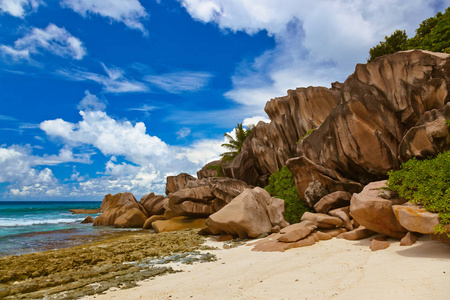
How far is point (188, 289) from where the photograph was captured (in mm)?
6324

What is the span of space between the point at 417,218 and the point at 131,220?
27060mm

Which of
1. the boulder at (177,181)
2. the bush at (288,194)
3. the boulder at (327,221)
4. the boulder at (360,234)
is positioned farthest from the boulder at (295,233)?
the boulder at (177,181)

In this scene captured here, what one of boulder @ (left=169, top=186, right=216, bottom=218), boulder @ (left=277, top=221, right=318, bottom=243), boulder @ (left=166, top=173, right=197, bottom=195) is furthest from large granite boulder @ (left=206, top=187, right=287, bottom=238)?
boulder @ (left=166, top=173, right=197, bottom=195)

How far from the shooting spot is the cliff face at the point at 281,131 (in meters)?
21.2

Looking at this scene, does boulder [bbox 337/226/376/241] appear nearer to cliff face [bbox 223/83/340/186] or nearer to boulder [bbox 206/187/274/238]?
boulder [bbox 206/187/274/238]

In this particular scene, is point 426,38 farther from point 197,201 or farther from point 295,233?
point 197,201

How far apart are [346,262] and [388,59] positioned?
10.3m

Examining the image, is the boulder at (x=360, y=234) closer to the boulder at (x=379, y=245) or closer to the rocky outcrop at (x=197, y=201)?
the boulder at (x=379, y=245)

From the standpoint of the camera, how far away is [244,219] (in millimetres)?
12898

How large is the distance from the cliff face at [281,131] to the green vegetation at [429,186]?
12.8 metres

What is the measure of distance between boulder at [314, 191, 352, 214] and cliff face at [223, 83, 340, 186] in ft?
Result: 28.7

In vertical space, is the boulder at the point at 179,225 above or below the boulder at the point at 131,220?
below

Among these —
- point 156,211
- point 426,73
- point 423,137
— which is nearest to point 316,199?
point 423,137

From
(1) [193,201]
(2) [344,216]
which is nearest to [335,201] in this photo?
(2) [344,216]
